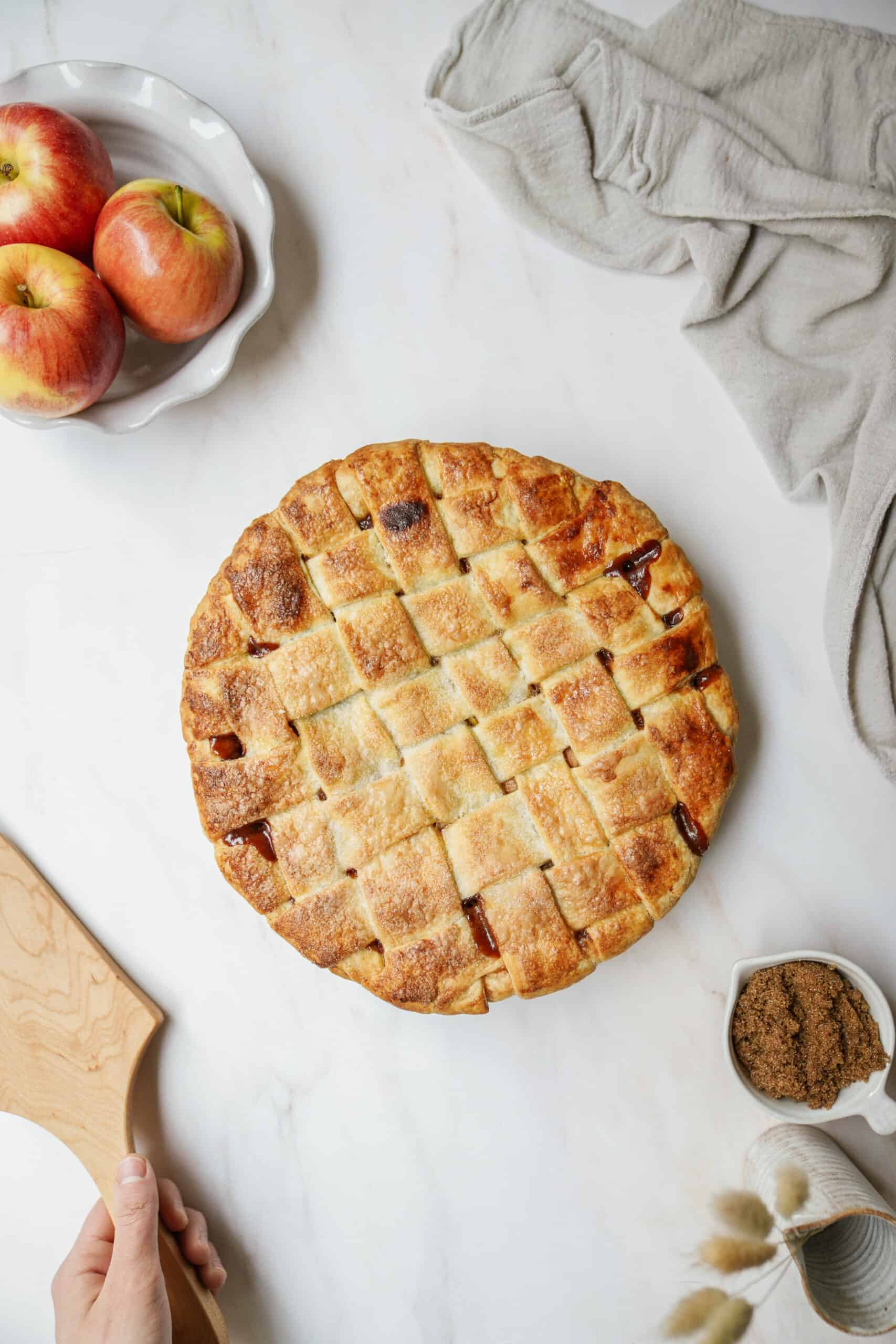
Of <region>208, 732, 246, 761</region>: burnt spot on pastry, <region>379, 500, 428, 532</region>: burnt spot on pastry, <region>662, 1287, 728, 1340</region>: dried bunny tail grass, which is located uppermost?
<region>379, 500, 428, 532</region>: burnt spot on pastry

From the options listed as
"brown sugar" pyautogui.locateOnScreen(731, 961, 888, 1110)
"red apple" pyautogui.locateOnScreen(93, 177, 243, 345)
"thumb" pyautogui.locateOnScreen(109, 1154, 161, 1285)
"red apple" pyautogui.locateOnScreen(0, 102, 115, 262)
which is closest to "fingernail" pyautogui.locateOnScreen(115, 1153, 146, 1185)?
"thumb" pyautogui.locateOnScreen(109, 1154, 161, 1285)

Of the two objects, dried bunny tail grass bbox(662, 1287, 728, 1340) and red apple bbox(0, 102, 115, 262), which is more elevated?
red apple bbox(0, 102, 115, 262)

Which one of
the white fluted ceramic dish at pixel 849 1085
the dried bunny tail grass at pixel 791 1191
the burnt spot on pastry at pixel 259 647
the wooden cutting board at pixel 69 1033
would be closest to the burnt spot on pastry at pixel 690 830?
the white fluted ceramic dish at pixel 849 1085

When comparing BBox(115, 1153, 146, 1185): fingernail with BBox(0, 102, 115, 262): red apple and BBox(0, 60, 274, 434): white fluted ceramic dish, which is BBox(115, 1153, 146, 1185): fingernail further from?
BBox(0, 102, 115, 262): red apple

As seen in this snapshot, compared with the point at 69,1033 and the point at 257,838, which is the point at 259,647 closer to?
the point at 257,838

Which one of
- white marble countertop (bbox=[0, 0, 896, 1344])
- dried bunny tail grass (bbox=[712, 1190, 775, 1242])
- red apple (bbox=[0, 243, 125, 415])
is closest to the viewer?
red apple (bbox=[0, 243, 125, 415])

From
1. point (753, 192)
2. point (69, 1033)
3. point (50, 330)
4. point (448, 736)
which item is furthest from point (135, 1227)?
point (753, 192)
